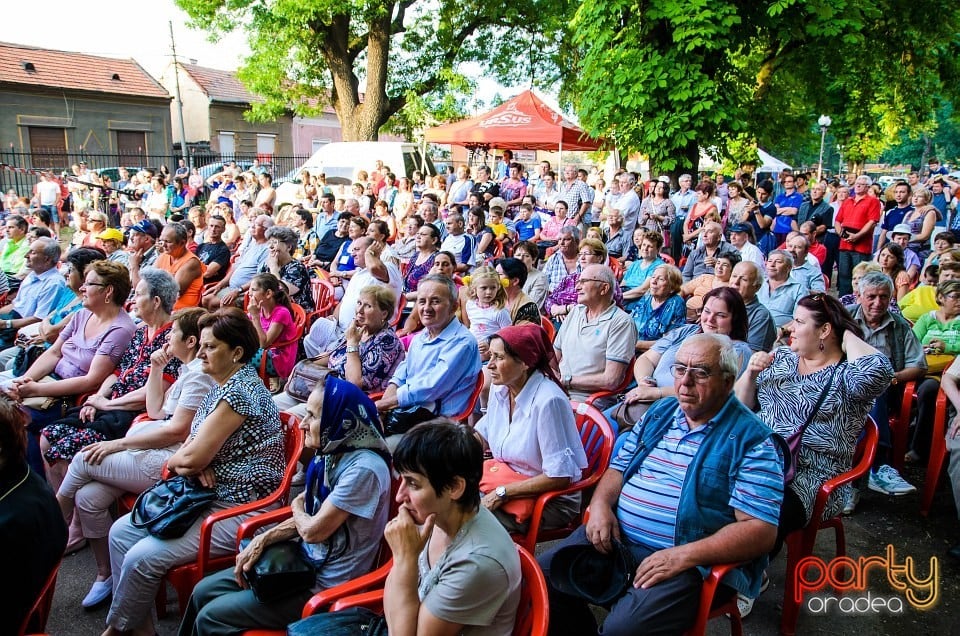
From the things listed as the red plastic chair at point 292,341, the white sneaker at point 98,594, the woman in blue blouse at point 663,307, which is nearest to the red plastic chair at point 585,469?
the woman in blue blouse at point 663,307

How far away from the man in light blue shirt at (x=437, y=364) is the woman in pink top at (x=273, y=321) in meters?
1.27

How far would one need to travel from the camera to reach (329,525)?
2.24m

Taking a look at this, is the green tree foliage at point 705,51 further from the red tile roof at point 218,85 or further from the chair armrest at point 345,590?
the red tile roof at point 218,85

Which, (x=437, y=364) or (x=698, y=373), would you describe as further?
(x=437, y=364)

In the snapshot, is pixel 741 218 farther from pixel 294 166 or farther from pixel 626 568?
pixel 294 166

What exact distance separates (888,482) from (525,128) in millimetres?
10577

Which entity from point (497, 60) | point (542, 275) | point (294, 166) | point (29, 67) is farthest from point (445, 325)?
point (29, 67)

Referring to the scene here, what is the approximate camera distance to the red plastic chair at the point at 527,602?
179 centimetres

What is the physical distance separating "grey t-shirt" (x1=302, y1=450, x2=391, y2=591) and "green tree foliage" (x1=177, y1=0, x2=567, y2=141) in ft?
56.7

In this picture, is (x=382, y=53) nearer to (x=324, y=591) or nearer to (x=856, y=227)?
(x=856, y=227)

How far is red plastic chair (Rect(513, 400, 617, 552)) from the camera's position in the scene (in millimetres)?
2625

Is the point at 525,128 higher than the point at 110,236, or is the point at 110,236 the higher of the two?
the point at 525,128

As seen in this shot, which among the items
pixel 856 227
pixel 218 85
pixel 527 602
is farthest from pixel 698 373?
pixel 218 85

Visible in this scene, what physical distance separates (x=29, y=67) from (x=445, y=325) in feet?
97.8
